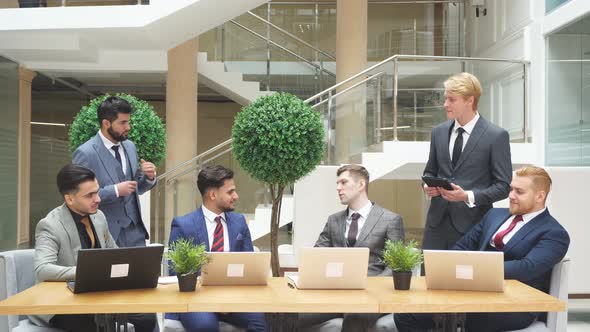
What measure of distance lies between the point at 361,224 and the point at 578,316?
2.98 m

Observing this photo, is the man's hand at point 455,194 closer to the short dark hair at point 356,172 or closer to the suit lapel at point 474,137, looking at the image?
the suit lapel at point 474,137

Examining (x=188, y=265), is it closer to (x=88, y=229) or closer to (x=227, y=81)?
(x=88, y=229)

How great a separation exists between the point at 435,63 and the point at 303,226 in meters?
2.39

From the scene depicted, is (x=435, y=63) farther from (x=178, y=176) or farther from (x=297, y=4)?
(x=297, y=4)

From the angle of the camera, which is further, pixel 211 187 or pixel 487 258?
pixel 211 187

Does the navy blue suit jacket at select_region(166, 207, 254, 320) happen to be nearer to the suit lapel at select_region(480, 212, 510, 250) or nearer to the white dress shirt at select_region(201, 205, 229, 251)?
the white dress shirt at select_region(201, 205, 229, 251)

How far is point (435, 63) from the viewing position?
8242 millimetres

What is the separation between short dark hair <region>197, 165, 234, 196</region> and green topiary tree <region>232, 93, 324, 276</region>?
43.5 inches

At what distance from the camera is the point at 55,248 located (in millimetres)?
3221

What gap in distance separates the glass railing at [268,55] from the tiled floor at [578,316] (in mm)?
4948

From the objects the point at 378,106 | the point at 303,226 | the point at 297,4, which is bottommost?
the point at 303,226

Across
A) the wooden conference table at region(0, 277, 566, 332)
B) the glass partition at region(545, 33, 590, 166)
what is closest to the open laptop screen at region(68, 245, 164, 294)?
the wooden conference table at region(0, 277, 566, 332)

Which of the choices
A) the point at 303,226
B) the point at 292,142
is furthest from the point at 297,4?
the point at 292,142

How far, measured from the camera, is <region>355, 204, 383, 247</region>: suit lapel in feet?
12.8
